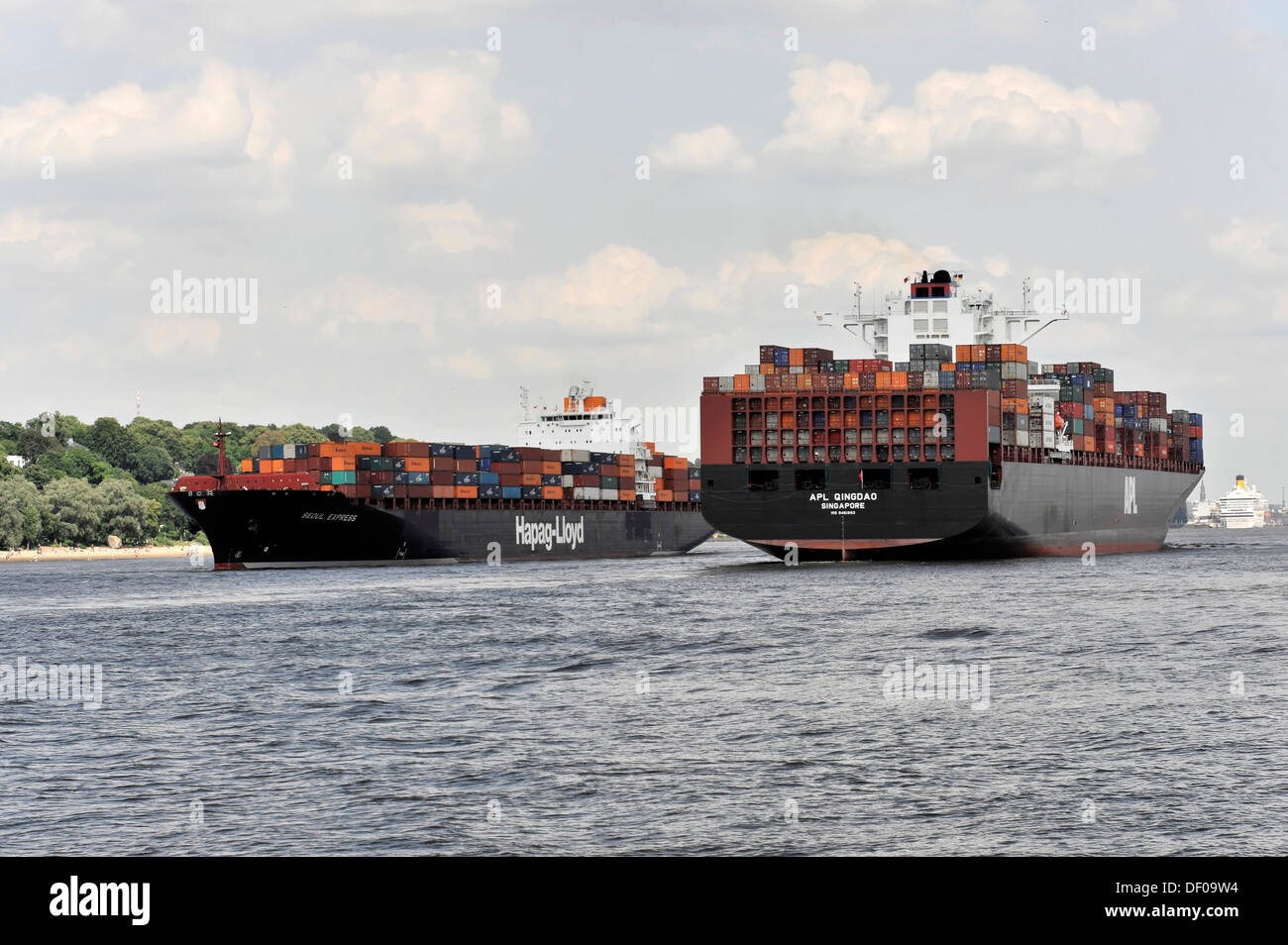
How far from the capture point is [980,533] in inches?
3000

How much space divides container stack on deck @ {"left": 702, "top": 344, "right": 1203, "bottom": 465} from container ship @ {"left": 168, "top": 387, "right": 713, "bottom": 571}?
2472 centimetres

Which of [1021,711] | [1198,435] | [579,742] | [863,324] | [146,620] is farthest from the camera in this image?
[1198,435]

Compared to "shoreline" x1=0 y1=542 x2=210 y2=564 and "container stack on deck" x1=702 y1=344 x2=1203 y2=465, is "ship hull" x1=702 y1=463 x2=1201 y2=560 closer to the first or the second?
"container stack on deck" x1=702 y1=344 x2=1203 y2=465

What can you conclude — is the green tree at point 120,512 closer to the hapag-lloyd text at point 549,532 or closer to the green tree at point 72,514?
the green tree at point 72,514

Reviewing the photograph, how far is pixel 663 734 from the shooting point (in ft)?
78.1

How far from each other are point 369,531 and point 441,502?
848 centimetres
